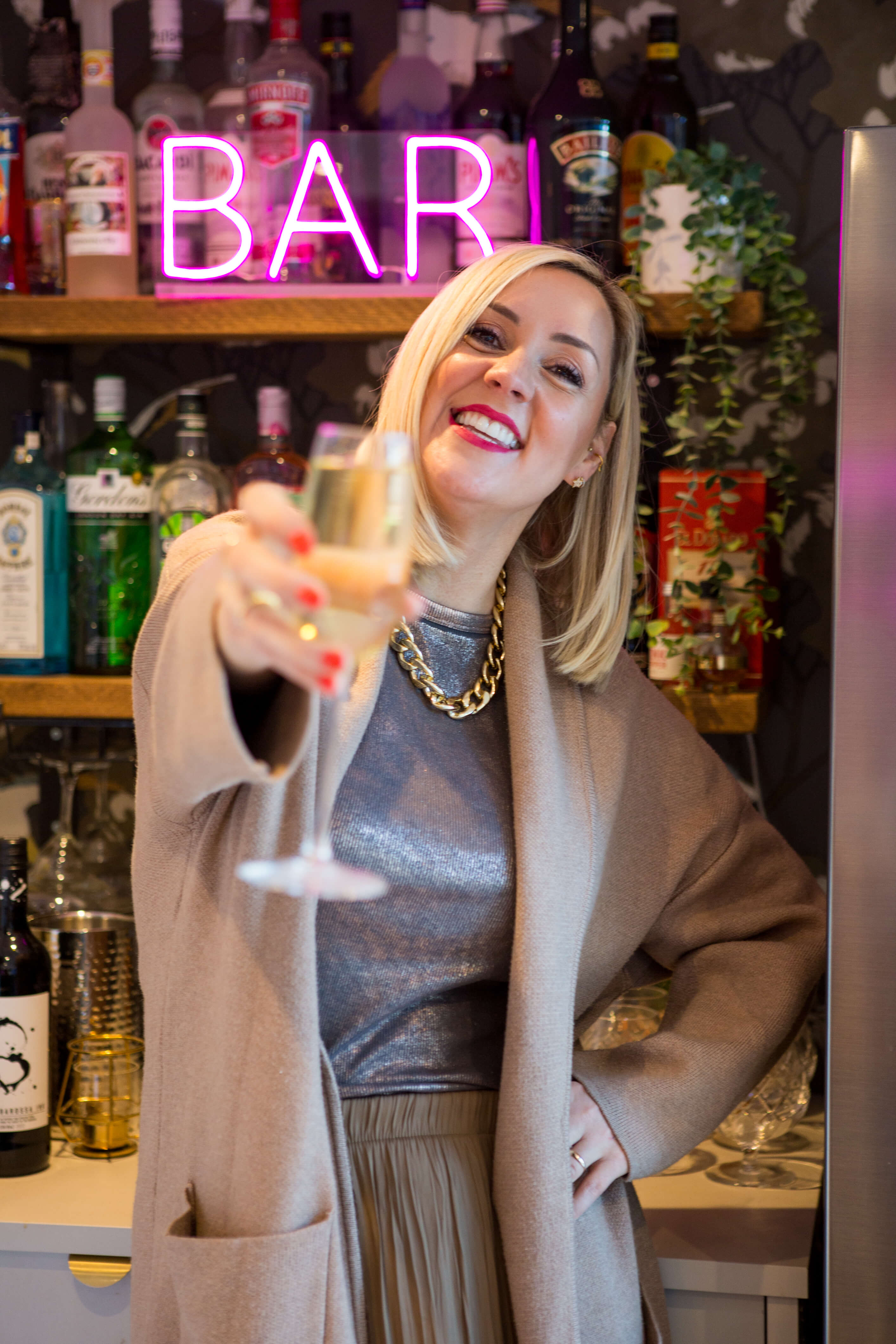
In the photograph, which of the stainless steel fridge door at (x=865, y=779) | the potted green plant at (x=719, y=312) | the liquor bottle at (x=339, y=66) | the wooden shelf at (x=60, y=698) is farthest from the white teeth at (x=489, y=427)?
the liquor bottle at (x=339, y=66)

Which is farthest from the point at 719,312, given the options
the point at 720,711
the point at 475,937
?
the point at 475,937

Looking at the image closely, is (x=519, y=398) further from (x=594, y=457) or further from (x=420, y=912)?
(x=420, y=912)

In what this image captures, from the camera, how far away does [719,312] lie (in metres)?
1.42

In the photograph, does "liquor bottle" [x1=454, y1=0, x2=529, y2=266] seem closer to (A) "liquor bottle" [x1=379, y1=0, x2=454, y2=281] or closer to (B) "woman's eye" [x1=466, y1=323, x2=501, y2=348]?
(A) "liquor bottle" [x1=379, y1=0, x2=454, y2=281]

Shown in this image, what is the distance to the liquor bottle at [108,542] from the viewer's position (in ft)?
5.00

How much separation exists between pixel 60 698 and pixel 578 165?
823 mm

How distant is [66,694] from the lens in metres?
1.50

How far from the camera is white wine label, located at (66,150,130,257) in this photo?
148cm

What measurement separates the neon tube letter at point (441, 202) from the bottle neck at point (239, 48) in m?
0.28

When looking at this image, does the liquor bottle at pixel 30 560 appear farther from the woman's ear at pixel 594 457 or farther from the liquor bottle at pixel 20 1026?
the woman's ear at pixel 594 457

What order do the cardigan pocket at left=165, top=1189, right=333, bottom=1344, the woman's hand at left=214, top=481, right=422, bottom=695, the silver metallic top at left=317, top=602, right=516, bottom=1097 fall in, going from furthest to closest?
the silver metallic top at left=317, top=602, right=516, bottom=1097, the cardigan pocket at left=165, top=1189, right=333, bottom=1344, the woman's hand at left=214, top=481, right=422, bottom=695

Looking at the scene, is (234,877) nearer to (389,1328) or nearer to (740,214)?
(389,1328)

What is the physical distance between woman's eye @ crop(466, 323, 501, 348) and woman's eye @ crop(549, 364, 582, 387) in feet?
0.17

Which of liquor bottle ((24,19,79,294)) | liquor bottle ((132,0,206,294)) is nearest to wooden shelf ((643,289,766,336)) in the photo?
liquor bottle ((132,0,206,294))
